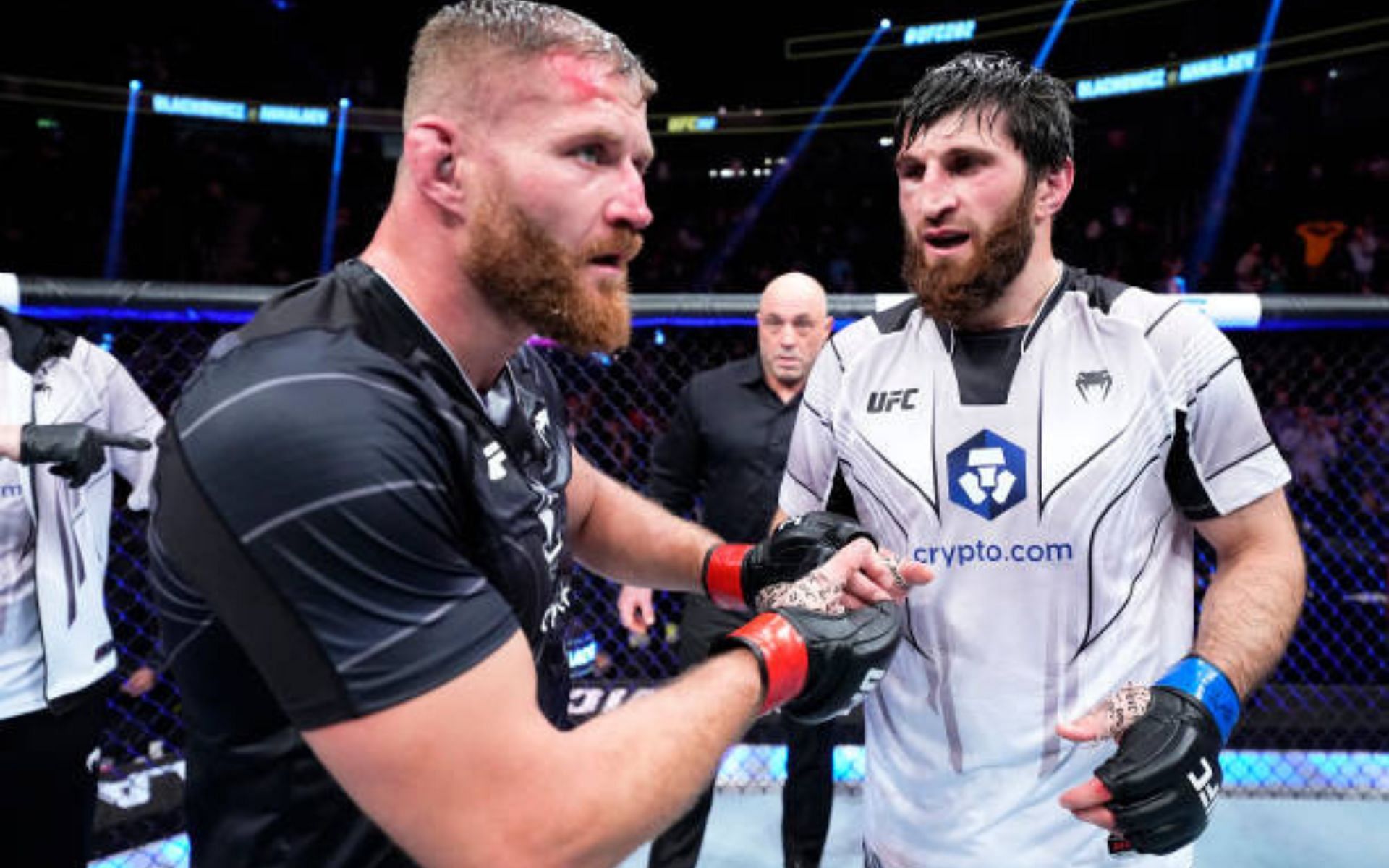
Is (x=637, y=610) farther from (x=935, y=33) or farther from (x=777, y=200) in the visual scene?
(x=935, y=33)

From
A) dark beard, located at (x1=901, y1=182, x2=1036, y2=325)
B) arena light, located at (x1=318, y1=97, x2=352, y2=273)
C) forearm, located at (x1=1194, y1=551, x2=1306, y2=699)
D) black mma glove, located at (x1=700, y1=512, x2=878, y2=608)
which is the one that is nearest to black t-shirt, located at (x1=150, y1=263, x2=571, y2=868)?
black mma glove, located at (x1=700, y1=512, x2=878, y2=608)

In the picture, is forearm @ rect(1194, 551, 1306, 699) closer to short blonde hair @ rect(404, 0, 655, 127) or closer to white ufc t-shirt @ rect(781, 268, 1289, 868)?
white ufc t-shirt @ rect(781, 268, 1289, 868)

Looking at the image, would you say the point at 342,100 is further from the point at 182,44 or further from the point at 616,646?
the point at 616,646

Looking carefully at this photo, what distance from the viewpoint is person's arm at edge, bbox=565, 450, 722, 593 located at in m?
1.77

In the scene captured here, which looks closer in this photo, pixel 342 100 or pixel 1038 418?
pixel 1038 418

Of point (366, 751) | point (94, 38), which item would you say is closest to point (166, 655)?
point (366, 751)

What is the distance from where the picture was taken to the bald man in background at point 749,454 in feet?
10.4

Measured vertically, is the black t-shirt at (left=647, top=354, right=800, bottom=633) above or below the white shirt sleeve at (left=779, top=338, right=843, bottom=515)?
below

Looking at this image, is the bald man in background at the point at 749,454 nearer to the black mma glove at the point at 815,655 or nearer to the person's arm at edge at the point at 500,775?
the black mma glove at the point at 815,655

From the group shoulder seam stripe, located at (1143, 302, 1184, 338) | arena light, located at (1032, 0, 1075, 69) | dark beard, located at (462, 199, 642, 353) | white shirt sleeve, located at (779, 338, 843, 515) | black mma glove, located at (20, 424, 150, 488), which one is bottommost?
black mma glove, located at (20, 424, 150, 488)

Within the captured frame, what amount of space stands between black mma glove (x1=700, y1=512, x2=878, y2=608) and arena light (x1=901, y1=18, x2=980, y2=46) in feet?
54.3

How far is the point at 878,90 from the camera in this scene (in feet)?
56.4

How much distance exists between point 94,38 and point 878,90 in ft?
41.0

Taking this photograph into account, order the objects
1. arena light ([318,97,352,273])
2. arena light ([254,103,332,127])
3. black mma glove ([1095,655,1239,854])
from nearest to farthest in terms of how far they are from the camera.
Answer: black mma glove ([1095,655,1239,854]) < arena light ([318,97,352,273]) < arena light ([254,103,332,127])
